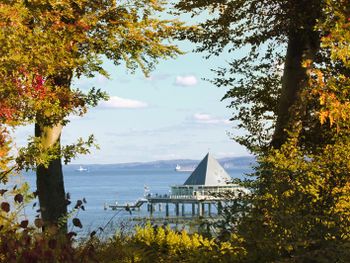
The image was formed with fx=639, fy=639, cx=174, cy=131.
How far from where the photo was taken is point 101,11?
17.4 m

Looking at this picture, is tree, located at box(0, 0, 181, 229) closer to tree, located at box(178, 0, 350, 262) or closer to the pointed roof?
tree, located at box(178, 0, 350, 262)

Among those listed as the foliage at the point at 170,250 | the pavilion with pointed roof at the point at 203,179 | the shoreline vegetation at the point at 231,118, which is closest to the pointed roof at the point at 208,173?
the pavilion with pointed roof at the point at 203,179

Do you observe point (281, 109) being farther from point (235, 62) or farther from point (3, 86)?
point (3, 86)

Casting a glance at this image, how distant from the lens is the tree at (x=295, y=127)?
8.34m

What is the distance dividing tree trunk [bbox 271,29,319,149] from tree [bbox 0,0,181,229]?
12.7 ft

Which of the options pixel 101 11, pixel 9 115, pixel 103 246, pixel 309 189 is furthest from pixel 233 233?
pixel 101 11

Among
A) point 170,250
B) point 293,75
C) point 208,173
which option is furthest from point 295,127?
point 208,173

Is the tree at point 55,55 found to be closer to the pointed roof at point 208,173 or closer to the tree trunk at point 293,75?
the tree trunk at point 293,75

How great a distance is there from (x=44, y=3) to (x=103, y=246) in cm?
647

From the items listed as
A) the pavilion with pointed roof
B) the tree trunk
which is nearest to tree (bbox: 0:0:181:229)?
the tree trunk

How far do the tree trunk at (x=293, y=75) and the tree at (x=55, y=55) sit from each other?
3864 mm

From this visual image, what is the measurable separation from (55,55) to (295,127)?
18.5 feet

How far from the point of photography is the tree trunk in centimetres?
1498

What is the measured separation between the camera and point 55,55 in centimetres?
1459
